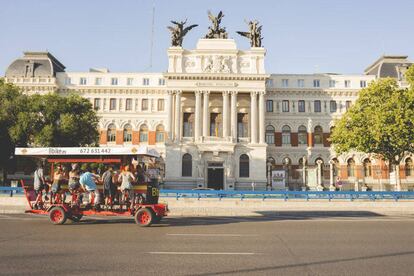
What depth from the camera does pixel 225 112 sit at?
50.9m

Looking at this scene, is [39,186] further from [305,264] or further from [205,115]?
[205,115]

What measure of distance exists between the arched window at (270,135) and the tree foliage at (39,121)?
26579 millimetres

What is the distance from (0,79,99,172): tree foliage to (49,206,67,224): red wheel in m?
25.5

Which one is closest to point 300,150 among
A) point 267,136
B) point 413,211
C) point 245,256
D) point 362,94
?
point 267,136

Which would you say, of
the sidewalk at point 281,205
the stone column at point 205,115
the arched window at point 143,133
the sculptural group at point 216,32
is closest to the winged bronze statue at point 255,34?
the sculptural group at point 216,32

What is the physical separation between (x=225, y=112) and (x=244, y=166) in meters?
7.86

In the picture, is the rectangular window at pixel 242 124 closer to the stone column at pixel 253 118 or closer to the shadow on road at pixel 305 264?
the stone column at pixel 253 118

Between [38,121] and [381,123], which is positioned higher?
[38,121]

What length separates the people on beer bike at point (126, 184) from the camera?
15302mm

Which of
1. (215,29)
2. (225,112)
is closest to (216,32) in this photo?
(215,29)

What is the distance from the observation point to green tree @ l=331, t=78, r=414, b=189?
35531 millimetres

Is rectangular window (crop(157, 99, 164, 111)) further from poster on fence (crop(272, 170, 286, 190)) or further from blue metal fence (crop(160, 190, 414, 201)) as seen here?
blue metal fence (crop(160, 190, 414, 201))

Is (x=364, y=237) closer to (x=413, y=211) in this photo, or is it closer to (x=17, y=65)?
(x=413, y=211)

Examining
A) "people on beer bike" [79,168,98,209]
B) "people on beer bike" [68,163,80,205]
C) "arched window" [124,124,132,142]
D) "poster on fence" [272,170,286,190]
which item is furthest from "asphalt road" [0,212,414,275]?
"arched window" [124,124,132,142]
